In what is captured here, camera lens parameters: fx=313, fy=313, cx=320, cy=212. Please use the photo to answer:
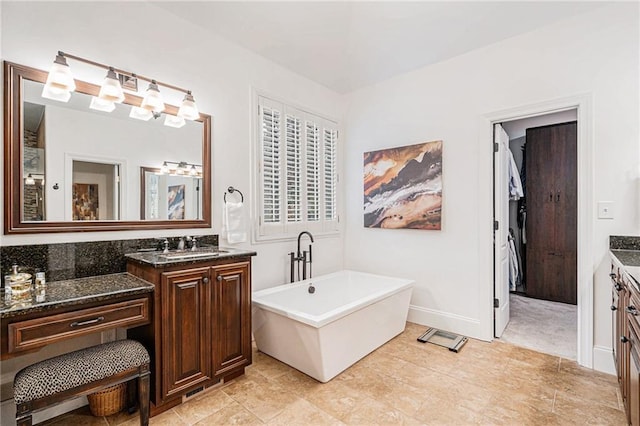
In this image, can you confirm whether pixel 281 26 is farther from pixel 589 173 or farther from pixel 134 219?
pixel 589 173

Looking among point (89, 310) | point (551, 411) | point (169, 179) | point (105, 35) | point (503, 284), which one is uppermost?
point (105, 35)

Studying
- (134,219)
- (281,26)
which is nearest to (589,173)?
(281,26)

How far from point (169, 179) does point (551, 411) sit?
3168 millimetres

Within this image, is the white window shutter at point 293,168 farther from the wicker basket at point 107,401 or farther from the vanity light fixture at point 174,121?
the wicker basket at point 107,401

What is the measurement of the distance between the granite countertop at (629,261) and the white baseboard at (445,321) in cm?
132

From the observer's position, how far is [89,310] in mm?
1642

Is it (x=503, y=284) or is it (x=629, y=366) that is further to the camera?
(x=503, y=284)

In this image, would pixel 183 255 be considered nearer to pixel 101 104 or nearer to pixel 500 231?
pixel 101 104

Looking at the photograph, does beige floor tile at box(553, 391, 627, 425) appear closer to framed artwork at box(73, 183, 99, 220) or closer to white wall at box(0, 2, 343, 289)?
white wall at box(0, 2, 343, 289)

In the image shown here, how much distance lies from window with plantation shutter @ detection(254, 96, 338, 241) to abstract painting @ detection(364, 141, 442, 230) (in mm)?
511

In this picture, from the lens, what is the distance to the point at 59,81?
190 cm

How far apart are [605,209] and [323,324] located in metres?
2.40

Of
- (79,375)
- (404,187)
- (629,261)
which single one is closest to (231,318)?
(79,375)

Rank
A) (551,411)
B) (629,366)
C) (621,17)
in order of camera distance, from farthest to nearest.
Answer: (621,17) < (551,411) < (629,366)
